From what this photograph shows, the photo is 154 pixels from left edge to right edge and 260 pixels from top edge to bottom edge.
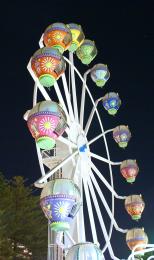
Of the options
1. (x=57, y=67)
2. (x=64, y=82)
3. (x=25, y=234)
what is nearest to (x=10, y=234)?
(x=25, y=234)

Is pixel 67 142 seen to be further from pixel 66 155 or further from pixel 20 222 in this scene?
pixel 20 222

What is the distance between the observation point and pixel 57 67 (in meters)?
10.9

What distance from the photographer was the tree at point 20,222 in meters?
24.5

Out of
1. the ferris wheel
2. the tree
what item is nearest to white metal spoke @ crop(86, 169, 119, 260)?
the ferris wheel

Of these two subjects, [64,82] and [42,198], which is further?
[64,82]

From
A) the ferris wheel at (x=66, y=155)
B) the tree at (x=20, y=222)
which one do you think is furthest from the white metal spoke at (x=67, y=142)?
the tree at (x=20, y=222)

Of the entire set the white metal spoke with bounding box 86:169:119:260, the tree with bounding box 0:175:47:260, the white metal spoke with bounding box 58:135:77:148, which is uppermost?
the tree with bounding box 0:175:47:260

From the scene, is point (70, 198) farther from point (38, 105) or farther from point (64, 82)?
point (64, 82)

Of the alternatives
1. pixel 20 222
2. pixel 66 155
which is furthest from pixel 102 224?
pixel 20 222

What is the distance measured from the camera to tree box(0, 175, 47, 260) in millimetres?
24484

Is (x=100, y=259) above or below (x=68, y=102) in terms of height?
below

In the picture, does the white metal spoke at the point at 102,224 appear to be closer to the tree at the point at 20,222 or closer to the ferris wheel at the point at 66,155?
the ferris wheel at the point at 66,155

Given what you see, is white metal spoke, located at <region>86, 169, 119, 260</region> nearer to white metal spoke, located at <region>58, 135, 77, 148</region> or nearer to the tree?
white metal spoke, located at <region>58, 135, 77, 148</region>

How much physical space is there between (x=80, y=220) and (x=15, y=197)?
15752 millimetres
